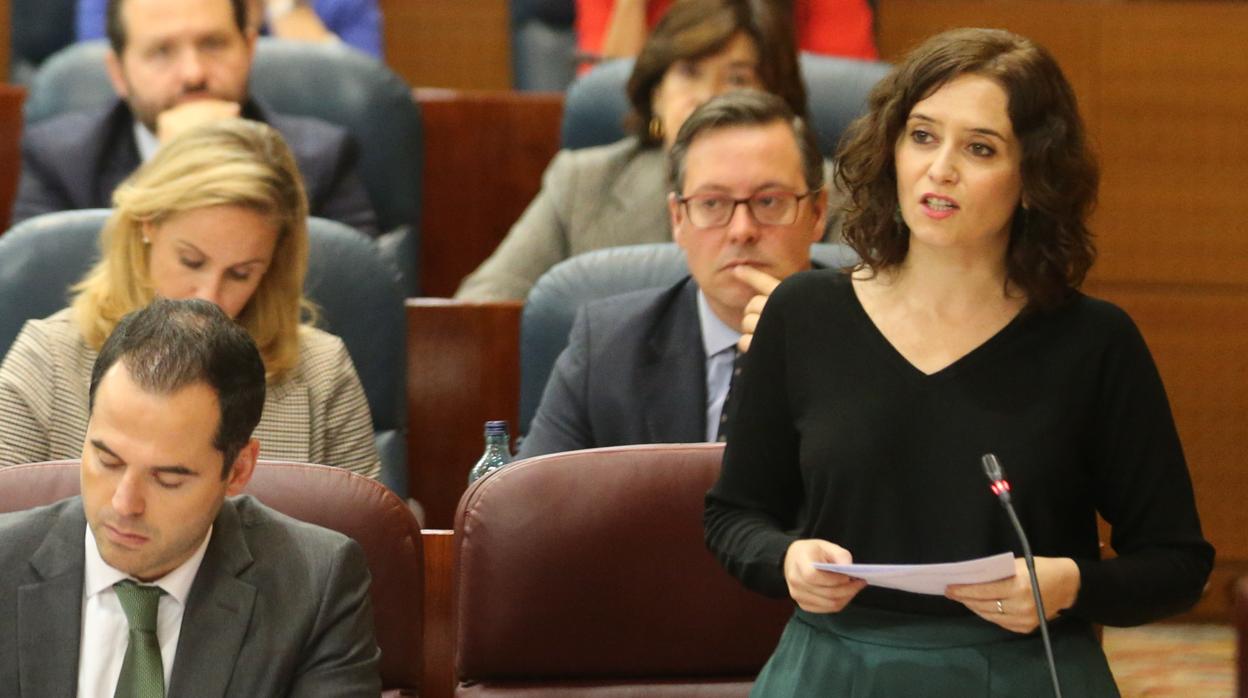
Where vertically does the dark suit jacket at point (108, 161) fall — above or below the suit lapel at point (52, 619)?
above

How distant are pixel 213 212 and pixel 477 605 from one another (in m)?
0.65

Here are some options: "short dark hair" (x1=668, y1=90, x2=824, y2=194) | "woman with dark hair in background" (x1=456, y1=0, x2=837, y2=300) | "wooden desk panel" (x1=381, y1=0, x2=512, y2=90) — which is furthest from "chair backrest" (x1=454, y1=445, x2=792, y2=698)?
"wooden desk panel" (x1=381, y1=0, x2=512, y2=90)

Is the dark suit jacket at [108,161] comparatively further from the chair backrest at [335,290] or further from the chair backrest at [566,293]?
the chair backrest at [566,293]

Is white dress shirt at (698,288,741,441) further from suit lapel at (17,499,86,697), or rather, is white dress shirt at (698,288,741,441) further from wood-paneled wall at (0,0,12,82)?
wood-paneled wall at (0,0,12,82)

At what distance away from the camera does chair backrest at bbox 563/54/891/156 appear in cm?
263

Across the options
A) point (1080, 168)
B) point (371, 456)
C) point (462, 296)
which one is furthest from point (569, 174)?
point (1080, 168)

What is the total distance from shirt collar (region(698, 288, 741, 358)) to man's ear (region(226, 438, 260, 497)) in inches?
27.0

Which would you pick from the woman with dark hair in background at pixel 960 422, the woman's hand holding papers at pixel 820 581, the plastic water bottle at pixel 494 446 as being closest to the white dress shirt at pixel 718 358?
the plastic water bottle at pixel 494 446

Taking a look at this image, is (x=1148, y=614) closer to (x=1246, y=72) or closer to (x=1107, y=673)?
(x=1107, y=673)

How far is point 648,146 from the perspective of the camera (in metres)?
2.51

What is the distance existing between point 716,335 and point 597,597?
1.68 feet

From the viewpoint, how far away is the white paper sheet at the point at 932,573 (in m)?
1.11

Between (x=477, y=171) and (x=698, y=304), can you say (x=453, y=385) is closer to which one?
(x=698, y=304)

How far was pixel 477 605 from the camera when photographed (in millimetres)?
1412
